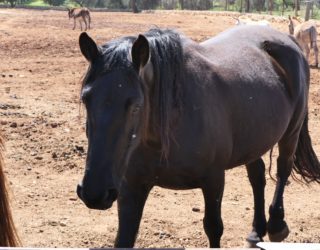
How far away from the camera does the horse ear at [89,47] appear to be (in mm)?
2801

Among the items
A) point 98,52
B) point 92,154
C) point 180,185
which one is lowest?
point 180,185

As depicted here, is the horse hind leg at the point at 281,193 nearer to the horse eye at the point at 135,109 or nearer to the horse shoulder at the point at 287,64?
the horse shoulder at the point at 287,64

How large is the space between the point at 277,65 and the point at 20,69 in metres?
9.75

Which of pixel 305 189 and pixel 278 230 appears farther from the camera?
pixel 305 189

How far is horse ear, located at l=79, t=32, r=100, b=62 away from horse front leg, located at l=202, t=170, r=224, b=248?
111cm

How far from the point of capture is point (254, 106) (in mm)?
3963

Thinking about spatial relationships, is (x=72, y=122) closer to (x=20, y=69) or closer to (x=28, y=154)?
(x=28, y=154)

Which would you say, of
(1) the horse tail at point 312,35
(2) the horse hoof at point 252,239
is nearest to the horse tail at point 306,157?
(2) the horse hoof at point 252,239

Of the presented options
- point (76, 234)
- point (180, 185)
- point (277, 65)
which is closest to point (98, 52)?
point (180, 185)

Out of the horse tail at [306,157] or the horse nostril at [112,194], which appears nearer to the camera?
the horse nostril at [112,194]

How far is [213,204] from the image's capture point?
3.62 metres

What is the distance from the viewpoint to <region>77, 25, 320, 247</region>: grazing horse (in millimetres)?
2672

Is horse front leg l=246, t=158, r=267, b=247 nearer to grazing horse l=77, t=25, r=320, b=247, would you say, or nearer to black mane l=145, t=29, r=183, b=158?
grazing horse l=77, t=25, r=320, b=247

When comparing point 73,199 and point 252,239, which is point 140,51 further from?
point 73,199
